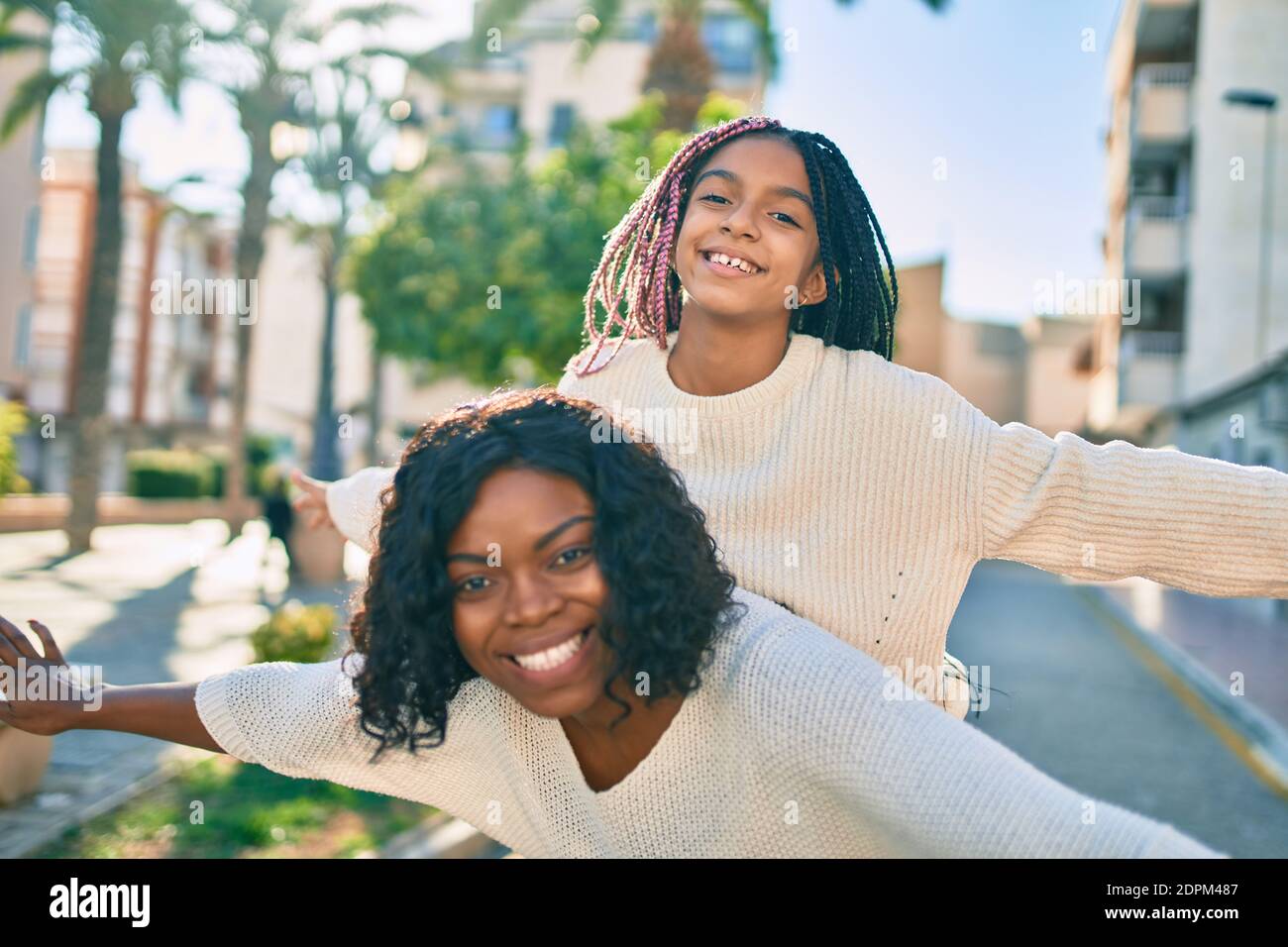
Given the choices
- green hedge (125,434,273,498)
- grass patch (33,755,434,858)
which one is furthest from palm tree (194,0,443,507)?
grass patch (33,755,434,858)

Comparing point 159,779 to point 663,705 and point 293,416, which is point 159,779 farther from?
point 293,416

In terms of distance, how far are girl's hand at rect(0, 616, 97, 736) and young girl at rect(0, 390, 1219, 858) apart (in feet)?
0.93

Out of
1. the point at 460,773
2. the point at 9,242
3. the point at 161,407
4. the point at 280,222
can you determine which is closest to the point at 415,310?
the point at 280,222

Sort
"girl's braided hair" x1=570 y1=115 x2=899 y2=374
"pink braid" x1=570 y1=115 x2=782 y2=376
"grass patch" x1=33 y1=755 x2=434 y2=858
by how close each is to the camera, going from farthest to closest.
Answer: "grass patch" x1=33 y1=755 x2=434 y2=858, "pink braid" x1=570 y1=115 x2=782 y2=376, "girl's braided hair" x1=570 y1=115 x2=899 y2=374

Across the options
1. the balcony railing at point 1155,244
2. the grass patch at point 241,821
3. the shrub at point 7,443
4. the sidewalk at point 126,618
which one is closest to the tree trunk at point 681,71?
the sidewalk at point 126,618

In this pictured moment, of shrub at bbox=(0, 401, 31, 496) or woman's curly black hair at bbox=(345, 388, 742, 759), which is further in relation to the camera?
shrub at bbox=(0, 401, 31, 496)

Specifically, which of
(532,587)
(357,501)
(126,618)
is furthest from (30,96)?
(532,587)

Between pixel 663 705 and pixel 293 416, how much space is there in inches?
1591

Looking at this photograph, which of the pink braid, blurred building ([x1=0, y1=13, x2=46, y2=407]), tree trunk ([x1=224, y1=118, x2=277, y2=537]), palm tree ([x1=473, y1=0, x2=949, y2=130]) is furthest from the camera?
blurred building ([x1=0, y1=13, x2=46, y2=407])

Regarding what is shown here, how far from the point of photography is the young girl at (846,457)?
2518 millimetres

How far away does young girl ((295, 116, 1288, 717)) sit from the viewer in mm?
2518

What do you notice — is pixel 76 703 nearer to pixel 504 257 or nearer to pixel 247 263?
pixel 504 257

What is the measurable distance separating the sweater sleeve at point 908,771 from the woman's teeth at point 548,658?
0.99ft

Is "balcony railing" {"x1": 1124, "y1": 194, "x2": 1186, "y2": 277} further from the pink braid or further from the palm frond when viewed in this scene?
the pink braid
